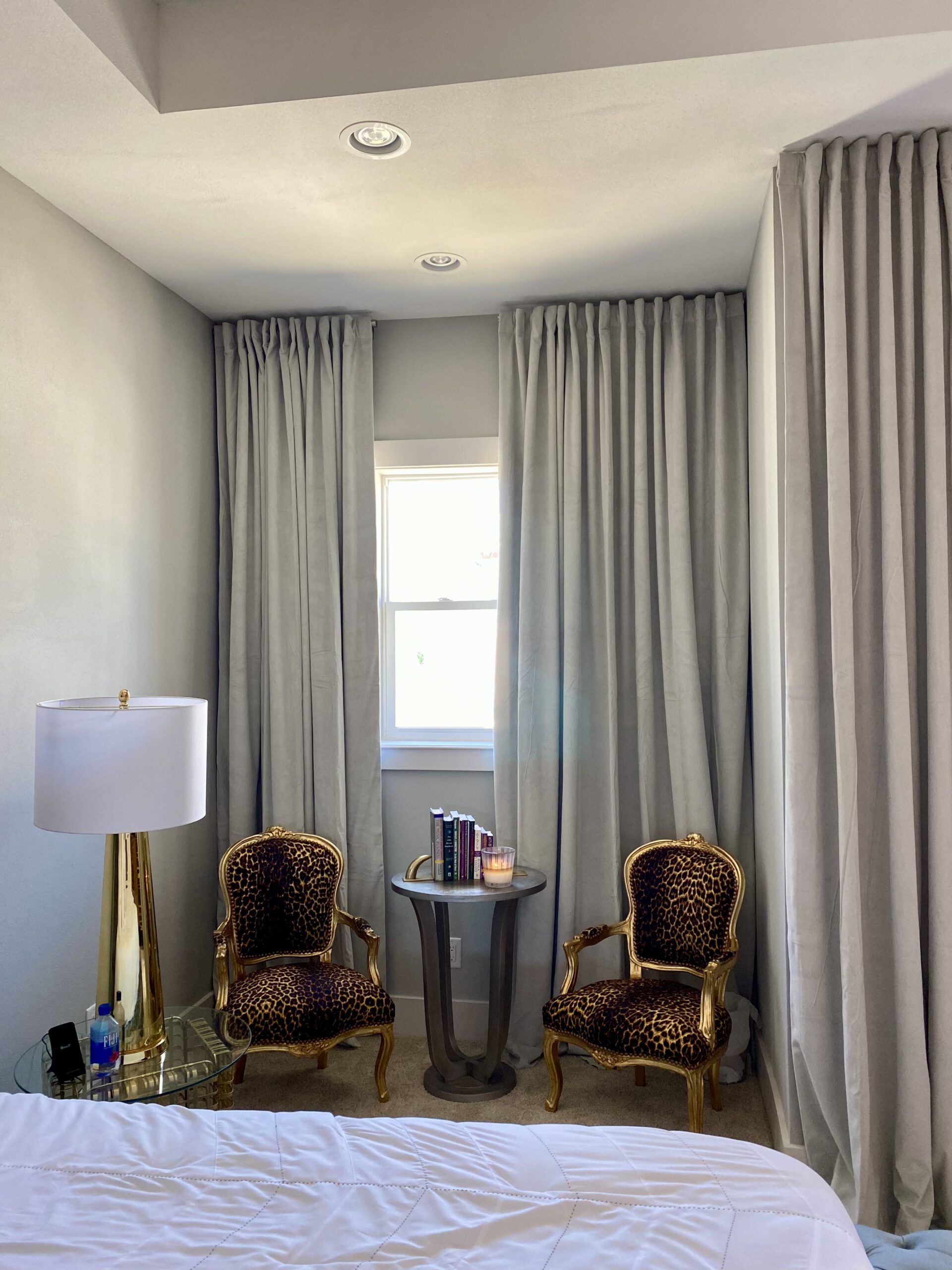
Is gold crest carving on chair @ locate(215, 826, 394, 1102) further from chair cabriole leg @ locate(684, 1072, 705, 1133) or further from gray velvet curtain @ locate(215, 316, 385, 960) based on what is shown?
chair cabriole leg @ locate(684, 1072, 705, 1133)

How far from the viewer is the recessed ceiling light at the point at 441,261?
3074 mm

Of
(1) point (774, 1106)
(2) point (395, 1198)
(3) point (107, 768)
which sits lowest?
(1) point (774, 1106)

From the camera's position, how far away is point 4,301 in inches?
97.3

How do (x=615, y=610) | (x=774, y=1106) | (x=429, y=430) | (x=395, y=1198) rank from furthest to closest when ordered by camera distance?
(x=429, y=430), (x=615, y=610), (x=774, y=1106), (x=395, y=1198)

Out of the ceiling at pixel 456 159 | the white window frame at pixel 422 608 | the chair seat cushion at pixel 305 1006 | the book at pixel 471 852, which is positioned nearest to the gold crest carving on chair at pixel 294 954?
the chair seat cushion at pixel 305 1006

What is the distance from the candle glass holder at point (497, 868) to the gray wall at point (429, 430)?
1.47 ft

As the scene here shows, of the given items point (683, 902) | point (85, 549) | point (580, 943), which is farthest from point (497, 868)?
point (85, 549)

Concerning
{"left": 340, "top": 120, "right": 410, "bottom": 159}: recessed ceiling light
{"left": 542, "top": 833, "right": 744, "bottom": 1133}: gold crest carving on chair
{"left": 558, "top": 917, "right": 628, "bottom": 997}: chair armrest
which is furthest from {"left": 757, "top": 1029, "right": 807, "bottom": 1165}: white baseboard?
{"left": 340, "top": 120, "right": 410, "bottom": 159}: recessed ceiling light

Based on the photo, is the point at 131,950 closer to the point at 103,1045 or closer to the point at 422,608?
the point at 103,1045

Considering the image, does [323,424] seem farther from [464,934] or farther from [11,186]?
[464,934]

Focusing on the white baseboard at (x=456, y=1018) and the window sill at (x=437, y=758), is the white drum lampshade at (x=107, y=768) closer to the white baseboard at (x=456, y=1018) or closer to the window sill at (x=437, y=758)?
the window sill at (x=437, y=758)

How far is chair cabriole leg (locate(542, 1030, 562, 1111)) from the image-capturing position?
296 cm

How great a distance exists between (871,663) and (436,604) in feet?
6.10

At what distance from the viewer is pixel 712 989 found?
2.78 meters
